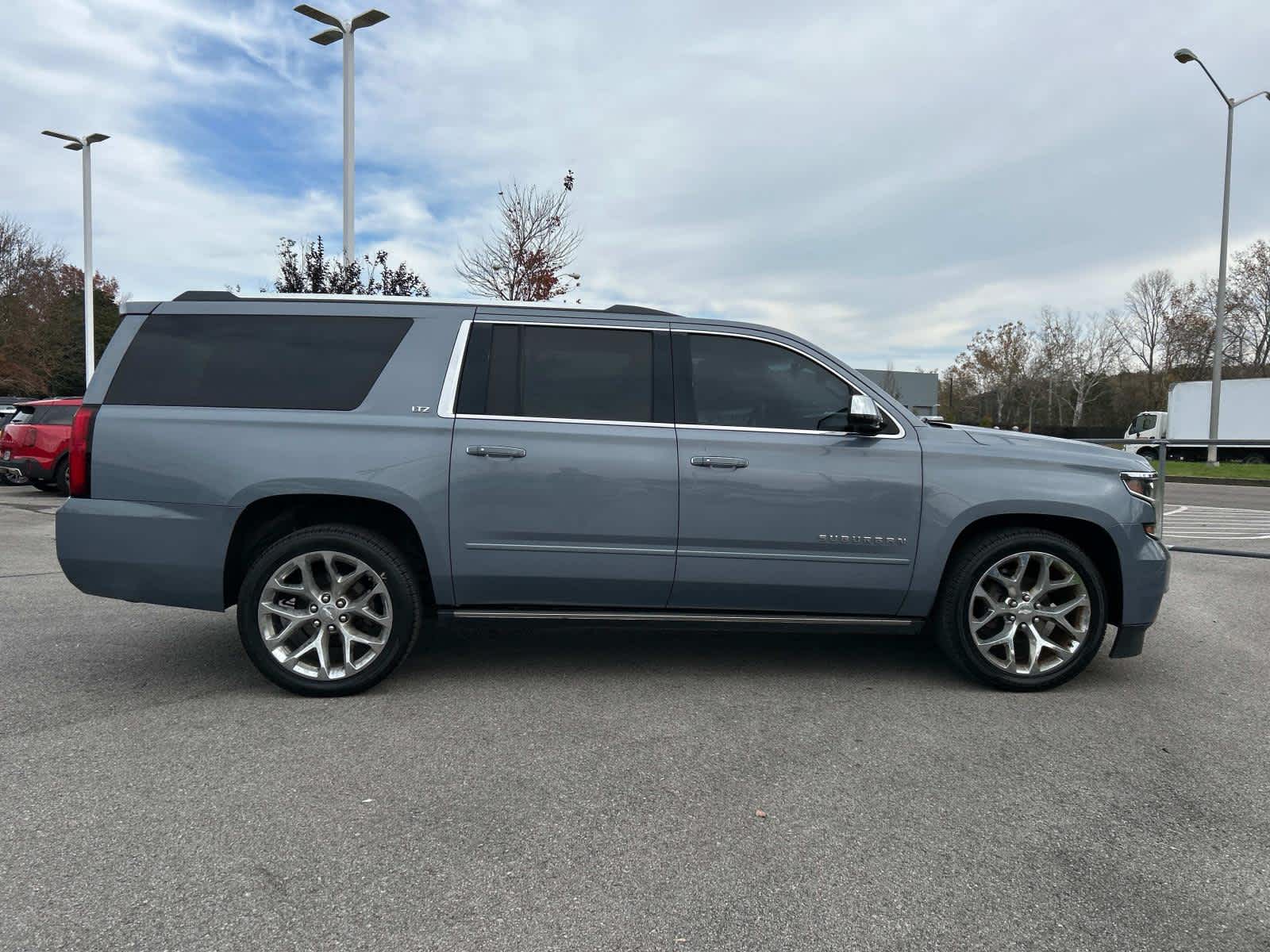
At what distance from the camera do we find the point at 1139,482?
4578 millimetres

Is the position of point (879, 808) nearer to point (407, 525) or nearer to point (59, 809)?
point (407, 525)

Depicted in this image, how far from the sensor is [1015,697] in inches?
176

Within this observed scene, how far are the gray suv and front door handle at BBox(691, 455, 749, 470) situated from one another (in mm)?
31

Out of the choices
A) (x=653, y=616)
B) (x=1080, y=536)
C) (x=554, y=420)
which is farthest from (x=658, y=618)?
(x=1080, y=536)

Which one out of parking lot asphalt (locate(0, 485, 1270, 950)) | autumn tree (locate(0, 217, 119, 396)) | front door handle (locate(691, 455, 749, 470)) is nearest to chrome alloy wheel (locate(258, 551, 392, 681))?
parking lot asphalt (locate(0, 485, 1270, 950))

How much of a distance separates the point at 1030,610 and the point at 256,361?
4031 millimetres

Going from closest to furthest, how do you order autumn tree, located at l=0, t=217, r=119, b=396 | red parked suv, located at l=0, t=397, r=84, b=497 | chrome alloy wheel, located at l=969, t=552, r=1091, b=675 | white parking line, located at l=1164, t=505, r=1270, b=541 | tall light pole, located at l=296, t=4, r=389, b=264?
1. chrome alloy wheel, located at l=969, t=552, r=1091, b=675
2. white parking line, located at l=1164, t=505, r=1270, b=541
3. tall light pole, located at l=296, t=4, r=389, b=264
4. red parked suv, located at l=0, t=397, r=84, b=497
5. autumn tree, located at l=0, t=217, r=119, b=396

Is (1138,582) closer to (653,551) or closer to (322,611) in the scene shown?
(653,551)

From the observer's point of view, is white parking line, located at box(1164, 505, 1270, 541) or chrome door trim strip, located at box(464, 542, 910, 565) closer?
chrome door trim strip, located at box(464, 542, 910, 565)

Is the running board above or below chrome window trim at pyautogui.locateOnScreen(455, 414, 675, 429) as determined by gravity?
below

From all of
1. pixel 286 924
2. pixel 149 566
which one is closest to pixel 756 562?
pixel 286 924

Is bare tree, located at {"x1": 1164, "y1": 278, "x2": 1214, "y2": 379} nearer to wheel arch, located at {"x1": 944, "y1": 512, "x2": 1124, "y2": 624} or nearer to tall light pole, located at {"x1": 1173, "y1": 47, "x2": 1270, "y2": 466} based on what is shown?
tall light pole, located at {"x1": 1173, "y1": 47, "x2": 1270, "y2": 466}

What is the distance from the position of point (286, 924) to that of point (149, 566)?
244 cm

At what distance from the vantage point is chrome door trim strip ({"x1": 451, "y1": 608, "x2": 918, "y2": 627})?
4.38m
